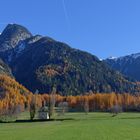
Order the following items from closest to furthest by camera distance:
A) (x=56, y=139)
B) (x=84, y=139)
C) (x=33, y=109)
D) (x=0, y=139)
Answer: (x=84, y=139) → (x=56, y=139) → (x=0, y=139) → (x=33, y=109)

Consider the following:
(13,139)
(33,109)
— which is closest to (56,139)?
(13,139)

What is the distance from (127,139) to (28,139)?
15991 millimetres

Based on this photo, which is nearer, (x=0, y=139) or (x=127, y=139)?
(x=127, y=139)

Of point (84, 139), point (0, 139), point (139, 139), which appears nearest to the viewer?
point (139, 139)

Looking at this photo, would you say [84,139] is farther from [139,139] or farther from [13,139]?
[13,139]

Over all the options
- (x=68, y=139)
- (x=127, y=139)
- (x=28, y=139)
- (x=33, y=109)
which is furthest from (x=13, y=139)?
(x=33, y=109)

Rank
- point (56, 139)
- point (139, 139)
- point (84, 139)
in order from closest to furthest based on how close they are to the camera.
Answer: point (139, 139) < point (84, 139) < point (56, 139)

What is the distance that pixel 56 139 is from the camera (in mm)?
67500

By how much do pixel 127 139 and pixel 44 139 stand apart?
13442 mm

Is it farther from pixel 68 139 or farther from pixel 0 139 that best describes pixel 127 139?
pixel 0 139

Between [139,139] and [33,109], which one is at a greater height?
[33,109]

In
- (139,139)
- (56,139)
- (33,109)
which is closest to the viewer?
(139,139)

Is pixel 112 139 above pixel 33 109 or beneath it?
beneath

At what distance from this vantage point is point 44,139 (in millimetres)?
67250
